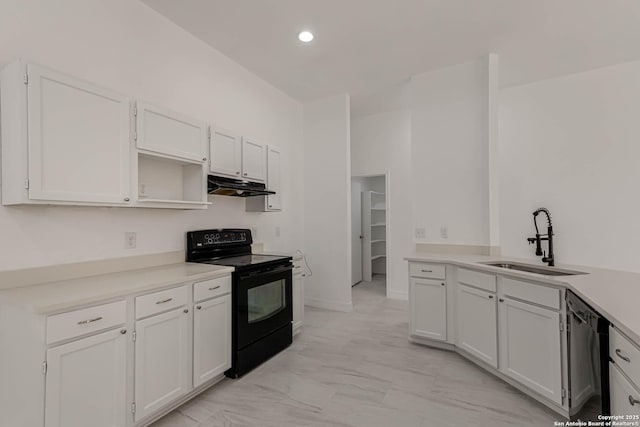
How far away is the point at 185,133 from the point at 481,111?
3118mm

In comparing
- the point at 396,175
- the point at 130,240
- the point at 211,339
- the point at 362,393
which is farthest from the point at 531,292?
the point at 396,175

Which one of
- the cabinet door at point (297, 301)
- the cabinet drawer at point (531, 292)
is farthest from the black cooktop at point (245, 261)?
the cabinet drawer at point (531, 292)

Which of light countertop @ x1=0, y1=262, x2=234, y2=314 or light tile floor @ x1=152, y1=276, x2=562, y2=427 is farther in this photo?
light tile floor @ x1=152, y1=276, x2=562, y2=427

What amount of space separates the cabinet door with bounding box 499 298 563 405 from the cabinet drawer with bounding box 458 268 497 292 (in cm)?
16

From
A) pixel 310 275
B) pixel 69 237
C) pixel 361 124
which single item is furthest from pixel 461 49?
pixel 69 237

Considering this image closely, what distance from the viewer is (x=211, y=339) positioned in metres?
2.28

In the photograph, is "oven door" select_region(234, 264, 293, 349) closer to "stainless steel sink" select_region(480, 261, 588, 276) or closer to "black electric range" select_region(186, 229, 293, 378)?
"black electric range" select_region(186, 229, 293, 378)

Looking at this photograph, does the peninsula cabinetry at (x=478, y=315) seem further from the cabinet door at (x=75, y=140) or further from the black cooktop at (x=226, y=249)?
the cabinet door at (x=75, y=140)

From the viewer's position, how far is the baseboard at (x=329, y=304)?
4.30 meters

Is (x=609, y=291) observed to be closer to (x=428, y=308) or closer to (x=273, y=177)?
(x=428, y=308)

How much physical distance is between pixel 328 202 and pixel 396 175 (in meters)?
1.41

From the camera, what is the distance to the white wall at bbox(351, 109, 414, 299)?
16.3 ft

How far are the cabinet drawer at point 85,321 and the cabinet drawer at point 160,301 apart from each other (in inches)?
3.7

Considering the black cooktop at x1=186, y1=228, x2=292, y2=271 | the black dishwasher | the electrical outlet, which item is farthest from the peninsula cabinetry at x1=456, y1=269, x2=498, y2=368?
the electrical outlet
